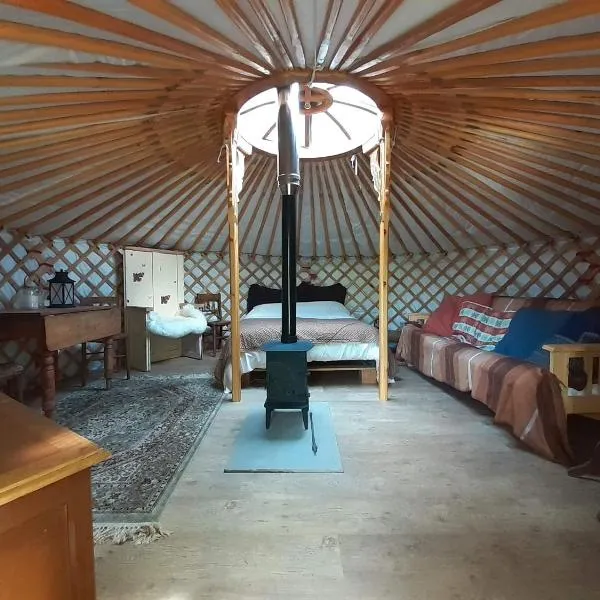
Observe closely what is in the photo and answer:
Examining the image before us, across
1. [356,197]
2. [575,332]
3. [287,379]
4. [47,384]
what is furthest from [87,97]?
[575,332]

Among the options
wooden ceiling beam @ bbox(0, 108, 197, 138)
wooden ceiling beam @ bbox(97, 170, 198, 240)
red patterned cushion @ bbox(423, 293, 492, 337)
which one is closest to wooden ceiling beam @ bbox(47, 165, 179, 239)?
wooden ceiling beam @ bbox(97, 170, 198, 240)

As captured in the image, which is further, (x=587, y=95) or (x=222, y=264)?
(x=222, y=264)

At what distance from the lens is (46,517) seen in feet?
1.77

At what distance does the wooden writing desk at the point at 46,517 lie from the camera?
1.62ft

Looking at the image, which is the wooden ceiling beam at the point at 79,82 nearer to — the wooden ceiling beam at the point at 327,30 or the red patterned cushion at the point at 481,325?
the wooden ceiling beam at the point at 327,30

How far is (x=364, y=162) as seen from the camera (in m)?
3.25

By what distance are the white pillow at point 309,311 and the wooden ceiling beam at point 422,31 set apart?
2284mm

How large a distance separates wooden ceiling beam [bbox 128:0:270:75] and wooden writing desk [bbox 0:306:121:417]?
→ 1.57 metres

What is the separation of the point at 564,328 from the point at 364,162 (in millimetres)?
1929

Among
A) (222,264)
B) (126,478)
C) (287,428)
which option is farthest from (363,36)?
(222,264)

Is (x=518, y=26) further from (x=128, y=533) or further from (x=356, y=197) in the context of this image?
(x=356, y=197)

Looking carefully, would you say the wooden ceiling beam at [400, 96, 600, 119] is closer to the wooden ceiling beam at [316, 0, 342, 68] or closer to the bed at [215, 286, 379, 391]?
the wooden ceiling beam at [316, 0, 342, 68]

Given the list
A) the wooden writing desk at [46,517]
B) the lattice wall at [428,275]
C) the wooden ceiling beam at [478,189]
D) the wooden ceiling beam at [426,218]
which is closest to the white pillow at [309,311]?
the lattice wall at [428,275]

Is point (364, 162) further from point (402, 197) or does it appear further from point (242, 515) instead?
point (242, 515)
